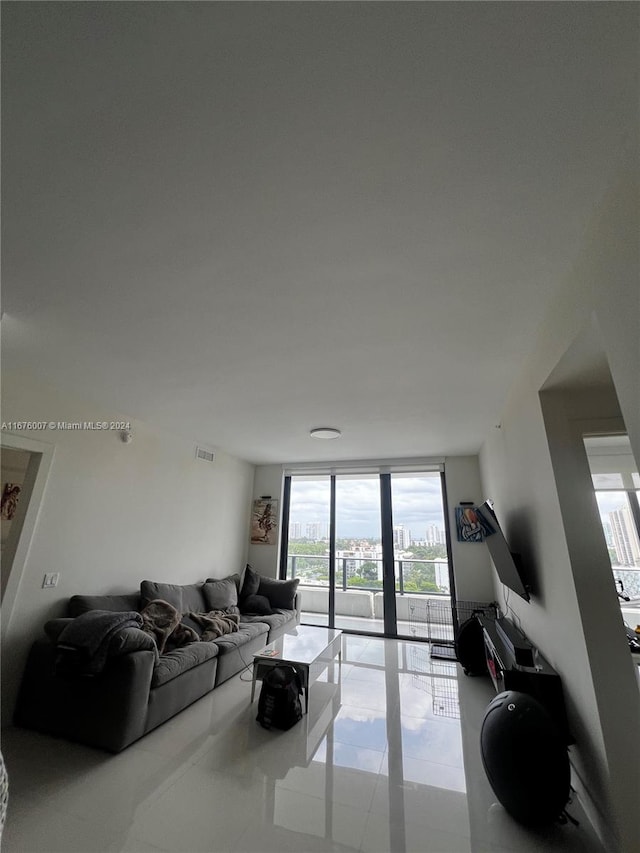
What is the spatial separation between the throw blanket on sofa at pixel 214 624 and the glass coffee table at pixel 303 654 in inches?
23.0

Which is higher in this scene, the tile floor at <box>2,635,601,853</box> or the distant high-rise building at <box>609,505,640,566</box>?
the distant high-rise building at <box>609,505,640,566</box>

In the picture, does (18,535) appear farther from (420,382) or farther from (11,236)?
(420,382)

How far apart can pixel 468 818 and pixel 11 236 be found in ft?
12.2

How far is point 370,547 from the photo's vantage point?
230 inches

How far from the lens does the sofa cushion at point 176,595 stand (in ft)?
11.9

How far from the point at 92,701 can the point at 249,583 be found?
2.98 meters

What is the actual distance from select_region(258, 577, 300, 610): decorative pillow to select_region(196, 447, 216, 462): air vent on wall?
2061 mm

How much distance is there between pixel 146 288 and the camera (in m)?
1.86

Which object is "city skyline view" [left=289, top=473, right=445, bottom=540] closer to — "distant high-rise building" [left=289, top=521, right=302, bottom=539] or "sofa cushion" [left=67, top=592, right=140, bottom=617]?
"distant high-rise building" [left=289, top=521, right=302, bottom=539]

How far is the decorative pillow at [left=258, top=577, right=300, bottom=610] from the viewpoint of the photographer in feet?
17.1

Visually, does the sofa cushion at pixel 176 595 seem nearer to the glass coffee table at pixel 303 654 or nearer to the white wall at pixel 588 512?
the glass coffee table at pixel 303 654

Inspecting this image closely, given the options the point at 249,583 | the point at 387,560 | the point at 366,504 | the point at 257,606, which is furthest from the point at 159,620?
the point at 366,504

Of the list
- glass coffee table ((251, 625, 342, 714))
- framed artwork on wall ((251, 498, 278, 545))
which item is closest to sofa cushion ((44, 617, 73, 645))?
glass coffee table ((251, 625, 342, 714))

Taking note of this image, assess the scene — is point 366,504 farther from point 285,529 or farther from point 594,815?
point 594,815
